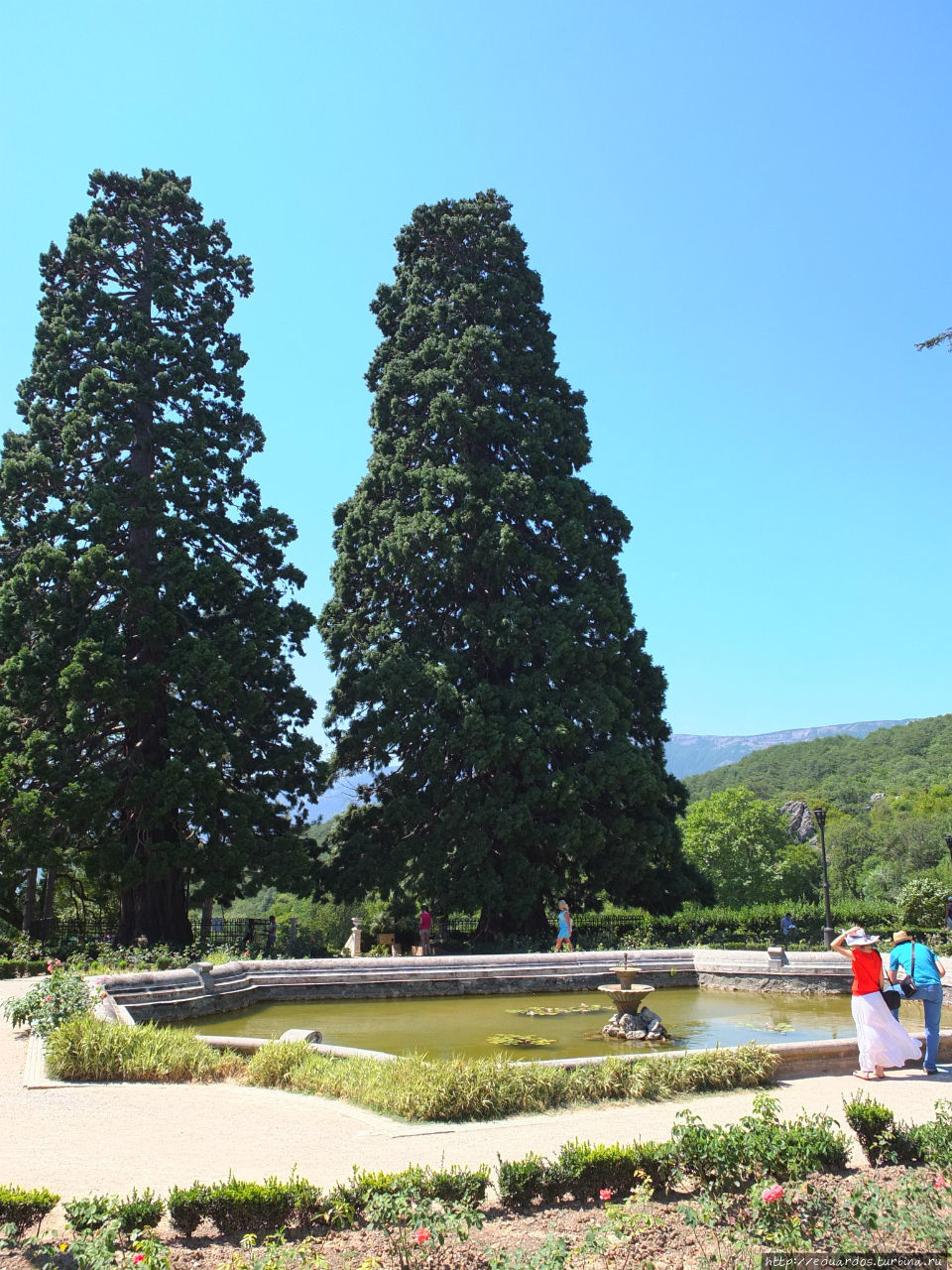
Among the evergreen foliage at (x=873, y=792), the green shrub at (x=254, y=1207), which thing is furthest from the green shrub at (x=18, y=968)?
the evergreen foliage at (x=873, y=792)

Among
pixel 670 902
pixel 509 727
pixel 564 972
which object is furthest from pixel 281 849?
pixel 670 902

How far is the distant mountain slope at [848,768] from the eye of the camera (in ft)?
267

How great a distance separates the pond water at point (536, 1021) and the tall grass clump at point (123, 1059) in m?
2.24

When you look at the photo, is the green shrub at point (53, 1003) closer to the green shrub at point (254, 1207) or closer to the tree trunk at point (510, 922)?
the green shrub at point (254, 1207)

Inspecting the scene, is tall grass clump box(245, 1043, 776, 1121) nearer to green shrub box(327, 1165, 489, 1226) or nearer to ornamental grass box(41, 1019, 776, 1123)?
ornamental grass box(41, 1019, 776, 1123)

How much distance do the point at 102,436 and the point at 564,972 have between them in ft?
53.6

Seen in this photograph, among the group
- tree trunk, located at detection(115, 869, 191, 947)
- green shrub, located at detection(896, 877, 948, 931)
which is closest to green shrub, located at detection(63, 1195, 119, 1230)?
tree trunk, located at detection(115, 869, 191, 947)

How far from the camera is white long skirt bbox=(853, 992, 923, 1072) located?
8469mm

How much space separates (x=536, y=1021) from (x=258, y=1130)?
22.2 feet

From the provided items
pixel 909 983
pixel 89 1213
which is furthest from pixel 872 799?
pixel 89 1213

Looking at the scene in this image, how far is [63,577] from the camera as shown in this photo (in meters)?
20.5

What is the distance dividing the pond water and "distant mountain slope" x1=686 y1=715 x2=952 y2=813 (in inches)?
2471

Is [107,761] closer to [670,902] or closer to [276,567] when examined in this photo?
[276,567]

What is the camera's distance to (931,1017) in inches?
344
